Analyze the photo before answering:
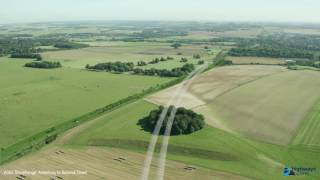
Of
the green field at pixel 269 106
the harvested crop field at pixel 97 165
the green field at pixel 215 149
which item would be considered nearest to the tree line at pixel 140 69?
the green field at pixel 269 106

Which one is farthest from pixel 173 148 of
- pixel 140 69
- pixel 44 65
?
pixel 44 65

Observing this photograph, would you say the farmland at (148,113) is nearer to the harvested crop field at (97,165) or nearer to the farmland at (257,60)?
the harvested crop field at (97,165)

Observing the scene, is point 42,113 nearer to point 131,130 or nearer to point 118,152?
point 131,130

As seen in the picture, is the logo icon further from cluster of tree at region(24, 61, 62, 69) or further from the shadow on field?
cluster of tree at region(24, 61, 62, 69)

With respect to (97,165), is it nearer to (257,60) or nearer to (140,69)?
(140,69)

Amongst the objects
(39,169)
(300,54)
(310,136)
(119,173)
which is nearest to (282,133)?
(310,136)

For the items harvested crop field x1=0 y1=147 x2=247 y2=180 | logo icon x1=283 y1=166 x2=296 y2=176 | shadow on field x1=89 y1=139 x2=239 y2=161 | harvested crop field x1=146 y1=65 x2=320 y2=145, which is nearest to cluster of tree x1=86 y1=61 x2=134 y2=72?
harvested crop field x1=146 y1=65 x2=320 y2=145

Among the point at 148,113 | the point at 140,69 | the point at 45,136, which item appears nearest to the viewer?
the point at 45,136
